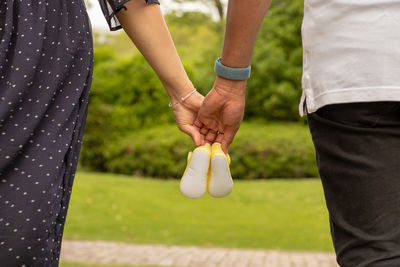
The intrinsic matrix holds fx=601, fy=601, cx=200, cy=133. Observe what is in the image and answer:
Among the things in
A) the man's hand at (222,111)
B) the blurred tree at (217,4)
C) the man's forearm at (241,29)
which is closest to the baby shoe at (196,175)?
the man's hand at (222,111)

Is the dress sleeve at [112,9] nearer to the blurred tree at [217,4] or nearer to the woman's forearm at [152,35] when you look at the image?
the woman's forearm at [152,35]

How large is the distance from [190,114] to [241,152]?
859 cm

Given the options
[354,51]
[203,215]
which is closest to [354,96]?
[354,51]

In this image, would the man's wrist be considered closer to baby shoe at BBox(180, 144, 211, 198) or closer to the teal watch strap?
the teal watch strap

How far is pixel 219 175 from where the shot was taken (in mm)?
2018

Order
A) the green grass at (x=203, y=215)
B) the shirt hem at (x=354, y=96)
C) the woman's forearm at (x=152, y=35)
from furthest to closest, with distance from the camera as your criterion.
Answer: the green grass at (x=203, y=215), the woman's forearm at (x=152, y=35), the shirt hem at (x=354, y=96)

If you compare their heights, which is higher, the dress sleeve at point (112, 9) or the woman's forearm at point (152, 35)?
the dress sleeve at point (112, 9)

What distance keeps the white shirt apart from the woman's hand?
74cm

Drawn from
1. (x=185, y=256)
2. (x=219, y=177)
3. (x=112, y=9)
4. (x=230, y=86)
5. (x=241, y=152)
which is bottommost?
(x=241, y=152)

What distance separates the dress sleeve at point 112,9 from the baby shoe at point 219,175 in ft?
1.77

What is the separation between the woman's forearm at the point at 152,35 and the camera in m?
1.88

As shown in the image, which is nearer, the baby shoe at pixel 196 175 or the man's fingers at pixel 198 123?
the baby shoe at pixel 196 175

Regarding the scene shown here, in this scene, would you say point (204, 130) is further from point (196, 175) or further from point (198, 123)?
point (196, 175)

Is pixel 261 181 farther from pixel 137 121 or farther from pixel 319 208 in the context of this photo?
pixel 137 121
